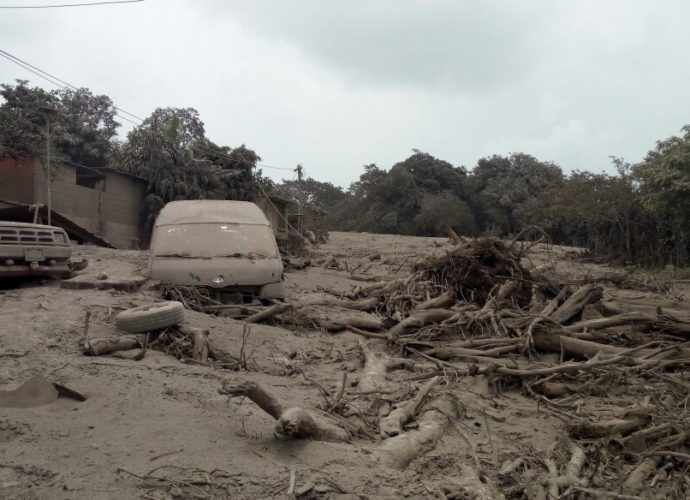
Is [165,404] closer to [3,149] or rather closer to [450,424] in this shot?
[450,424]

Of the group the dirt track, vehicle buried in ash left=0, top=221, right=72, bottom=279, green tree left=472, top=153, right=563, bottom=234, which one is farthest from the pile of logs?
green tree left=472, top=153, right=563, bottom=234

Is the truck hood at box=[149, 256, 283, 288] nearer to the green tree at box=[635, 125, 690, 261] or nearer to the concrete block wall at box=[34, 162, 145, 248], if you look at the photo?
the green tree at box=[635, 125, 690, 261]

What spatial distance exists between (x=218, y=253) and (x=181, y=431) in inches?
200

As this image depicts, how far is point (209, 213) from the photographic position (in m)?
9.27

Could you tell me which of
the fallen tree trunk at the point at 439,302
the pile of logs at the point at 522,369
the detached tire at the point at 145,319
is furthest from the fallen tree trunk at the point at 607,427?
the fallen tree trunk at the point at 439,302

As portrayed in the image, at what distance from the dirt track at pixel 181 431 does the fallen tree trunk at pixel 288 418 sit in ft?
0.25

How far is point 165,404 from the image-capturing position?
4.02m

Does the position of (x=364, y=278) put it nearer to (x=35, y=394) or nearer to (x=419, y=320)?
(x=419, y=320)

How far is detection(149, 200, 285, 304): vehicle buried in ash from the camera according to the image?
8.23 m

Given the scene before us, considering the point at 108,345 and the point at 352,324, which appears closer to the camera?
the point at 108,345

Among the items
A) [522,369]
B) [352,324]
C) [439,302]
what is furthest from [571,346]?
[352,324]

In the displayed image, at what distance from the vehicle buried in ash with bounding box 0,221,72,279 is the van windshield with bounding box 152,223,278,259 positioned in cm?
123

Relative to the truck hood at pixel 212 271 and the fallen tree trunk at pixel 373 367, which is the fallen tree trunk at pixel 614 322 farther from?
the truck hood at pixel 212 271

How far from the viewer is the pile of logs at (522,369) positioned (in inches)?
154
